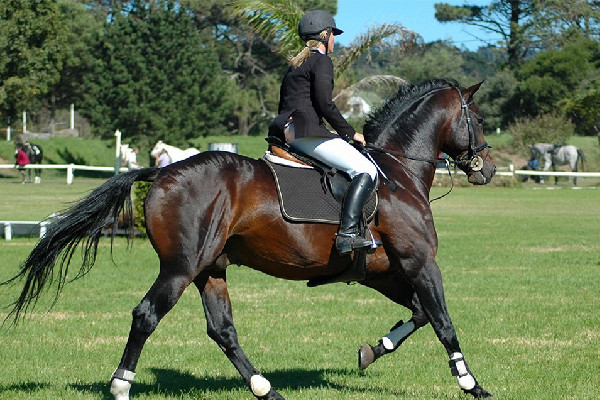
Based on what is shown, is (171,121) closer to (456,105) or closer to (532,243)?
(532,243)

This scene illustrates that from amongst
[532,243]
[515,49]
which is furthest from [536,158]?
[532,243]

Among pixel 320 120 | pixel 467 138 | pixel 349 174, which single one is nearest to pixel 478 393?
pixel 349 174

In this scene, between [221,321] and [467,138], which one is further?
[467,138]

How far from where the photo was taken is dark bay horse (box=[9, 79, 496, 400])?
24.1 ft

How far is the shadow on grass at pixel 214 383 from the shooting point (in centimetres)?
799

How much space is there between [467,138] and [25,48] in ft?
159

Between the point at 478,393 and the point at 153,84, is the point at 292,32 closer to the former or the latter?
the point at 478,393

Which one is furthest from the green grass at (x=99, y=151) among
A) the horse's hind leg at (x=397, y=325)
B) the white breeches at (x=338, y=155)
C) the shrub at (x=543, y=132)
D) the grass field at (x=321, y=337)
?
the white breeches at (x=338, y=155)

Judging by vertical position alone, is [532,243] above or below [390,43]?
below

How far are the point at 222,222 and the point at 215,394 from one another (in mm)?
1406

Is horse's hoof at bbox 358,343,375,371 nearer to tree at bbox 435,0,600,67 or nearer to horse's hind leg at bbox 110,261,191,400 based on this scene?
horse's hind leg at bbox 110,261,191,400

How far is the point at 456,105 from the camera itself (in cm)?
880

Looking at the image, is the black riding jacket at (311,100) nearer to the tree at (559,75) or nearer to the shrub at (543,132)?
the shrub at (543,132)

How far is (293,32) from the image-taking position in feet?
77.8
